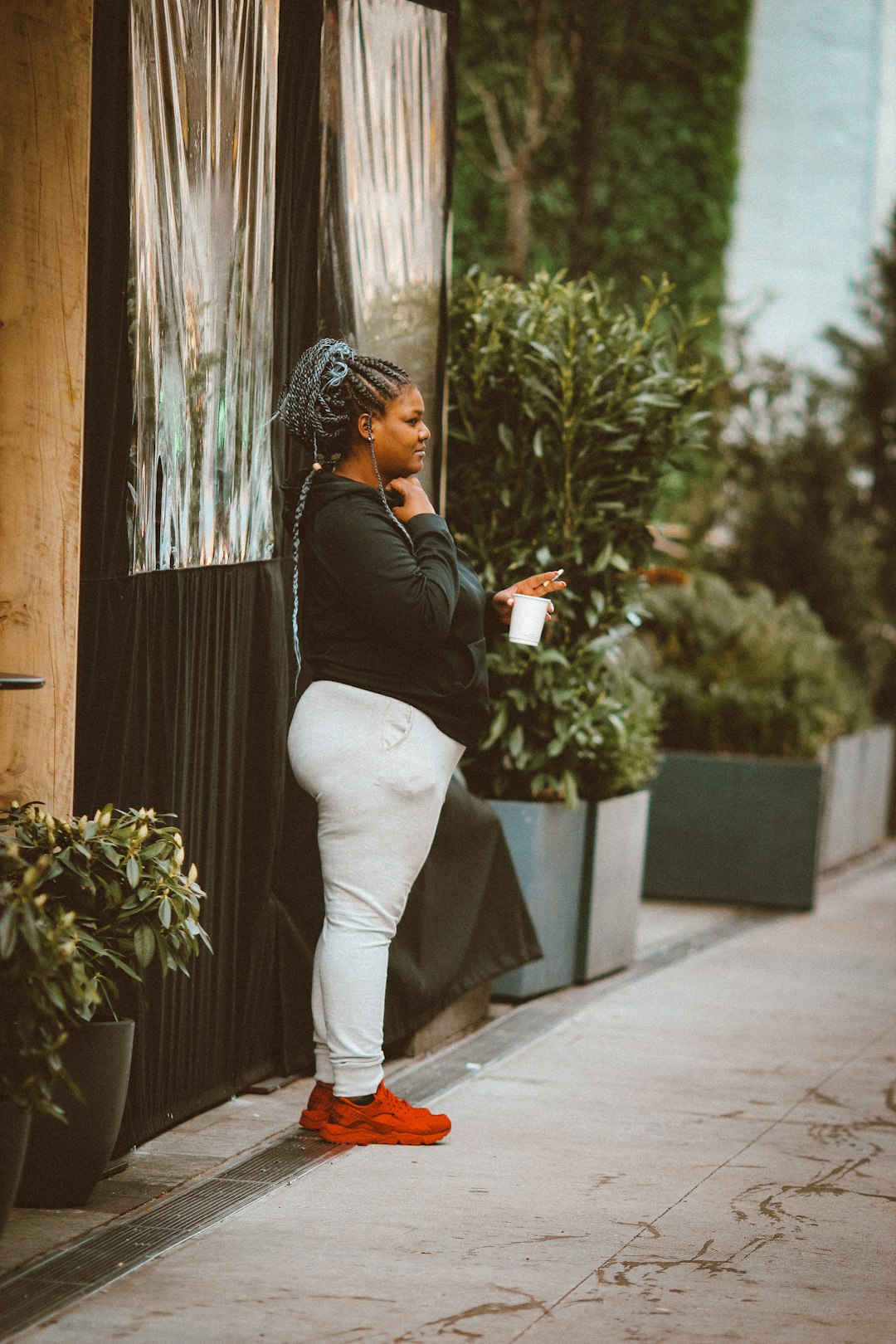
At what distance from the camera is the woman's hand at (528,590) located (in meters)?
4.33

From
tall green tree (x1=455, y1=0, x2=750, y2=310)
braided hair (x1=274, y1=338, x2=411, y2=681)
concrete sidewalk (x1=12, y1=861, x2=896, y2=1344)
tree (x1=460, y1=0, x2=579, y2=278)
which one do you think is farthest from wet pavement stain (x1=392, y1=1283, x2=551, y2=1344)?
tall green tree (x1=455, y1=0, x2=750, y2=310)

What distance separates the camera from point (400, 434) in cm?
431

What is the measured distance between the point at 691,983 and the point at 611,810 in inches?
31.2

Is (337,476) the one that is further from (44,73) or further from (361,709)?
(44,73)

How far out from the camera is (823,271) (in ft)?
58.0

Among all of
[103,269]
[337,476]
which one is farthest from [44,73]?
[337,476]

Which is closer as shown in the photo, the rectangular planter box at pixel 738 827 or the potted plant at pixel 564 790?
the potted plant at pixel 564 790

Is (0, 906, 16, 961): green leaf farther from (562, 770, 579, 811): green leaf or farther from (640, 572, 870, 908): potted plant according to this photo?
(640, 572, 870, 908): potted plant

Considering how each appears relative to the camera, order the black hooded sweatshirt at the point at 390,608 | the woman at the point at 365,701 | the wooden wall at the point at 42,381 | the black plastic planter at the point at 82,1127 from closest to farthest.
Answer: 1. the black plastic planter at the point at 82,1127
2. the wooden wall at the point at 42,381
3. the black hooded sweatshirt at the point at 390,608
4. the woman at the point at 365,701

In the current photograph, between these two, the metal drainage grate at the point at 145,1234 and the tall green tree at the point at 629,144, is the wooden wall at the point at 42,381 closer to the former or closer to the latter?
the metal drainage grate at the point at 145,1234

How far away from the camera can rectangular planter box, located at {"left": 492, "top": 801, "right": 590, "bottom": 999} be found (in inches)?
252

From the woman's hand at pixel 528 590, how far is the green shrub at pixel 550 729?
5.56 ft

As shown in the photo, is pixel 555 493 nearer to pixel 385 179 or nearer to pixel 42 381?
pixel 385 179

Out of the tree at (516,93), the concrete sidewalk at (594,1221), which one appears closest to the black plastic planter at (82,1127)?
the concrete sidewalk at (594,1221)
